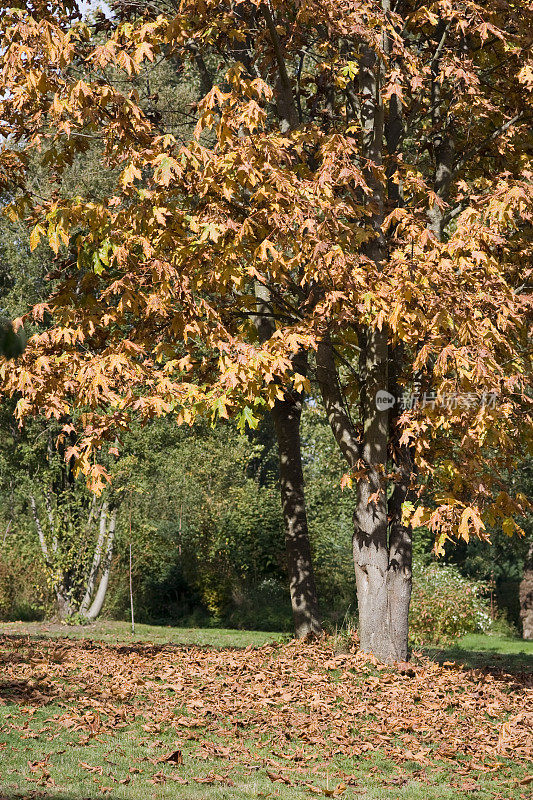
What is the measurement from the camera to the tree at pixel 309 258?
6.45 metres

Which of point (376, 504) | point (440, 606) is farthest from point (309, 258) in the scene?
point (440, 606)

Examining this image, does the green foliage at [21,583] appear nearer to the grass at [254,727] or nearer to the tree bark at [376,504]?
the grass at [254,727]

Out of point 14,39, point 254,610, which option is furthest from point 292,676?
point 254,610

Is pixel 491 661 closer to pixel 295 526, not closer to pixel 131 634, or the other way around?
pixel 295 526

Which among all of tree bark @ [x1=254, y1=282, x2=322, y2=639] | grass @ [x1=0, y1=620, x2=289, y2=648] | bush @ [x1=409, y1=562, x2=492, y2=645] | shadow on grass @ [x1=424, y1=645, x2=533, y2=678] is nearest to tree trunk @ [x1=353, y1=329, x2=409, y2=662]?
shadow on grass @ [x1=424, y1=645, x2=533, y2=678]

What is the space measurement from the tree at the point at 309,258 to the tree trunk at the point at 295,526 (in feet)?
5.54

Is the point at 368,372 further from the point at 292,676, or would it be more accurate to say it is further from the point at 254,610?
the point at 254,610

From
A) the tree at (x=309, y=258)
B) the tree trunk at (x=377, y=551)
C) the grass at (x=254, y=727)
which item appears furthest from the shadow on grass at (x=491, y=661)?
the tree at (x=309, y=258)

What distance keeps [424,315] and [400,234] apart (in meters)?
1.40

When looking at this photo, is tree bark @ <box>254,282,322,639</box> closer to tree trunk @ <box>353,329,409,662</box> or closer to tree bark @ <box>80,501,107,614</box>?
tree trunk @ <box>353,329,409,662</box>

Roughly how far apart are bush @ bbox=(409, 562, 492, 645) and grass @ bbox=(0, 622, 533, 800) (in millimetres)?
6136

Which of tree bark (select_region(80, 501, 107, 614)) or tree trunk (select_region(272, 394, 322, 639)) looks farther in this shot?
tree bark (select_region(80, 501, 107, 614))

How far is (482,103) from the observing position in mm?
7477

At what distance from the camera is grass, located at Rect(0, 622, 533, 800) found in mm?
4859
